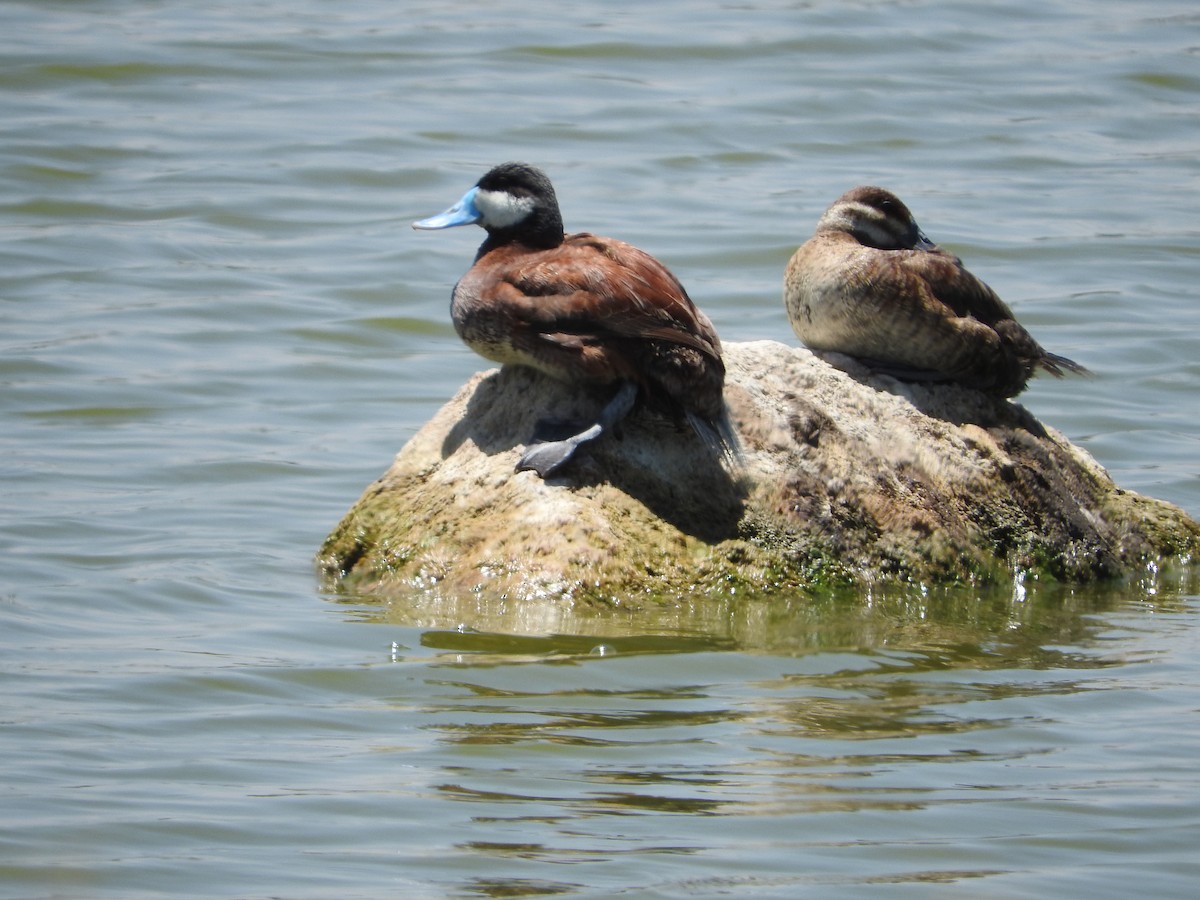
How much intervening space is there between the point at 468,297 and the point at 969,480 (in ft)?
6.95

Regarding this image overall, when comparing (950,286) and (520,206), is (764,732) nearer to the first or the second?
(520,206)

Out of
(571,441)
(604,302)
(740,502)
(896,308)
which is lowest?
(740,502)

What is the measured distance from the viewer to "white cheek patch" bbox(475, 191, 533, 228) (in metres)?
7.20

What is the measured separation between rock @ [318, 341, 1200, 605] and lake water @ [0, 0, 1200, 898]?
153 millimetres

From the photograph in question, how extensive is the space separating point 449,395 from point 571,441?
4674 millimetres

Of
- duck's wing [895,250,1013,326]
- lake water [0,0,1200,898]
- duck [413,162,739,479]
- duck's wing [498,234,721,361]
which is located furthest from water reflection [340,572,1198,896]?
Answer: duck's wing [895,250,1013,326]

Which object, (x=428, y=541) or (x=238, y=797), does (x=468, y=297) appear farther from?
(x=238, y=797)

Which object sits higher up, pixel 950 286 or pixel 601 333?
pixel 950 286

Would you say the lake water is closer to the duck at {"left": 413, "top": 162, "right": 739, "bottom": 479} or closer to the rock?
the rock

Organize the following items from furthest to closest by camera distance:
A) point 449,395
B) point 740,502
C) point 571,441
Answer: point 449,395 → point 740,502 → point 571,441

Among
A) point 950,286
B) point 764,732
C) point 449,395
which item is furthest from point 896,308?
point 449,395

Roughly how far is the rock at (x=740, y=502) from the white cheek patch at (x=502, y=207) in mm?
627

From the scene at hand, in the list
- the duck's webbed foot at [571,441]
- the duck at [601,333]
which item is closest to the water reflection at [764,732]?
the duck's webbed foot at [571,441]

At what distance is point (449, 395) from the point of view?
36.4 ft
